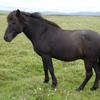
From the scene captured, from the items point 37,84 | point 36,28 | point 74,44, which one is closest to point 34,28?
point 36,28

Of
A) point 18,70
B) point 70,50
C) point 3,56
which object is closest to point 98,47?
point 70,50

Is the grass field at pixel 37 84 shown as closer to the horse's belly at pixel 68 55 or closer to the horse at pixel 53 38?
the horse at pixel 53 38

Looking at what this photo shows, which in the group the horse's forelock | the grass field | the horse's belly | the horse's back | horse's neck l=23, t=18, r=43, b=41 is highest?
the horse's forelock

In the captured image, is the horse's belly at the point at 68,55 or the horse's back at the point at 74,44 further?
the horse's belly at the point at 68,55

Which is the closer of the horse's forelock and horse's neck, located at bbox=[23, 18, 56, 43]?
the horse's forelock

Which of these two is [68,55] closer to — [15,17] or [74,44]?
[74,44]

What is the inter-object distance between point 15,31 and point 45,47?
58.8 inches

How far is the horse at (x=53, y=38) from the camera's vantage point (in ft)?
16.4

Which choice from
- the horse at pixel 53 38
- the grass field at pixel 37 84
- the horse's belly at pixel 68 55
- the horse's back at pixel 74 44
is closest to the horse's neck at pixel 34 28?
the horse at pixel 53 38

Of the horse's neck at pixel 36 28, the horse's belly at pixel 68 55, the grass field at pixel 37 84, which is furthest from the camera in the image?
the horse's neck at pixel 36 28

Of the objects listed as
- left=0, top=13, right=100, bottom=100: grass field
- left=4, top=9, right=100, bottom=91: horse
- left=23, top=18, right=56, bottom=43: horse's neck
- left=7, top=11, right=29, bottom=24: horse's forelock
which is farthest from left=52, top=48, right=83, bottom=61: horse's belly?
left=7, top=11, right=29, bottom=24: horse's forelock

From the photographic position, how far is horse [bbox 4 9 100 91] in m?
5.00

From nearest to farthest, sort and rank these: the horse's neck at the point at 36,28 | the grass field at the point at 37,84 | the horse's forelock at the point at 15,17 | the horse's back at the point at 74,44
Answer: the horse's forelock at the point at 15,17 < the horse's back at the point at 74,44 < the grass field at the point at 37,84 < the horse's neck at the point at 36,28

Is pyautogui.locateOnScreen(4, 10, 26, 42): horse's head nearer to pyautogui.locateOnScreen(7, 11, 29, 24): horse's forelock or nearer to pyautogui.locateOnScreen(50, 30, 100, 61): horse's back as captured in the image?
pyautogui.locateOnScreen(7, 11, 29, 24): horse's forelock
